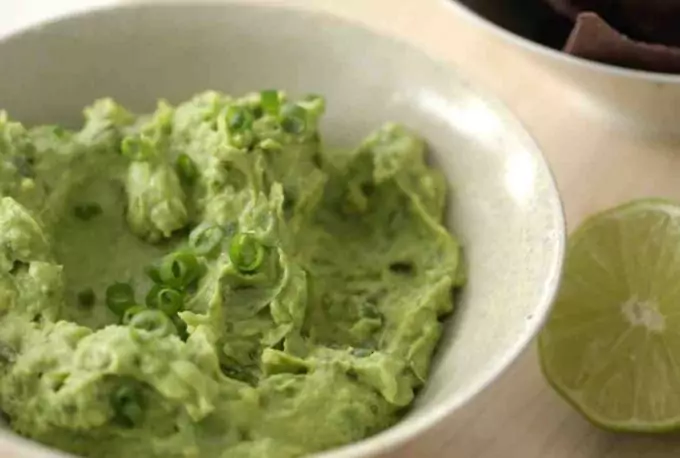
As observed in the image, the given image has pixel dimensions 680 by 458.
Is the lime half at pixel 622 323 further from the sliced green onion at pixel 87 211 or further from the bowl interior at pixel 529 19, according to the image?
the sliced green onion at pixel 87 211

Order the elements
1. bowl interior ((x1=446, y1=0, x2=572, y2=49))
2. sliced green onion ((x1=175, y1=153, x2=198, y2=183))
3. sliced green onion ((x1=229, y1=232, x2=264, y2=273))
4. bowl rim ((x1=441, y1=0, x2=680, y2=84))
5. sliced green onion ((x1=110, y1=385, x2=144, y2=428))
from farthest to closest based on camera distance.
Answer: bowl interior ((x1=446, y1=0, x2=572, y2=49))
bowl rim ((x1=441, y1=0, x2=680, y2=84))
sliced green onion ((x1=175, y1=153, x2=198, y2=183))
sliced green onion ((x1=229, y1=232, x2=264, y2=273))
sliced green onion ((x1=110, y1=385, x2=144, y2=428))

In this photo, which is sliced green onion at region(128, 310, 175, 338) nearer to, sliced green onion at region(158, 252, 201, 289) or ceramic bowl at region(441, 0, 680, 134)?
sliced green onion at region(158, 252, 201, 289)

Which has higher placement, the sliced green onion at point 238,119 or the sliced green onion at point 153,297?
the sliced green onion at point 238,119

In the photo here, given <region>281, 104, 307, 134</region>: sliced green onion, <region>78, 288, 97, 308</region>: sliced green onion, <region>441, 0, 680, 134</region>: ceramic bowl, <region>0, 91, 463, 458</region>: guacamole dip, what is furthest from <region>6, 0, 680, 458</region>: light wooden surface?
<region>78, 288, 97, 308</region>: sliced green onion

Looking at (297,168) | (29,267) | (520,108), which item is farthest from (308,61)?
(29,267)

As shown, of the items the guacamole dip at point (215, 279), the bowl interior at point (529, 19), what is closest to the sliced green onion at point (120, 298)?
the guacamole dip at point (215, 279)

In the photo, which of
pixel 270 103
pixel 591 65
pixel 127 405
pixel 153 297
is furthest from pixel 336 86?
pixel 127 405

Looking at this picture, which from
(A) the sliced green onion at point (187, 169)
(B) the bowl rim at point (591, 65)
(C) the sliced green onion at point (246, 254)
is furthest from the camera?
(B) the bowl rim at point (591, 65)
